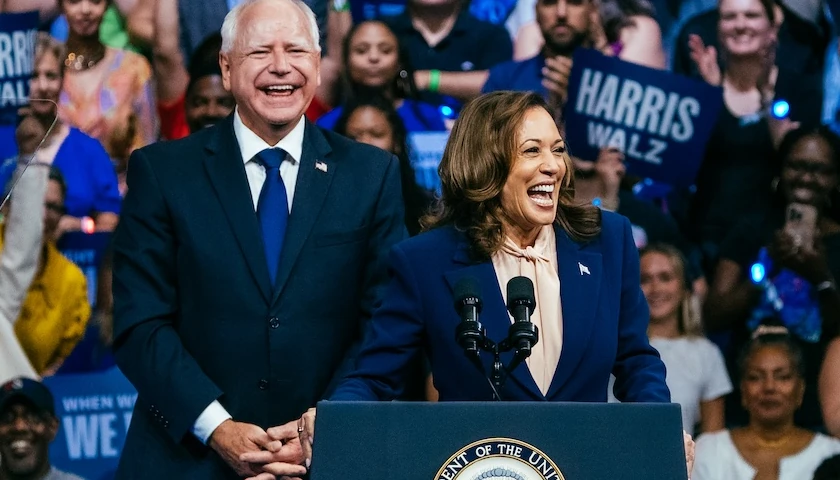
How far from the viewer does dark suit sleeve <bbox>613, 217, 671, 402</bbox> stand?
274 centimetres

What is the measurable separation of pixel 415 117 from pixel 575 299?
260cm

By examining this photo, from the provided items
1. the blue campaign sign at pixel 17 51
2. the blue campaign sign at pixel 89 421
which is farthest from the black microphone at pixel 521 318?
the blue campaign sign at pixel 89 421

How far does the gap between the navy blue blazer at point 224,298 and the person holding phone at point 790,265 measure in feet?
8.09

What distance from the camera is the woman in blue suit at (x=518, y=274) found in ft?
8.88

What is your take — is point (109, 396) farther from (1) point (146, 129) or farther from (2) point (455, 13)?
(2) point (455, 13)

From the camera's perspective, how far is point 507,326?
2.69 metres

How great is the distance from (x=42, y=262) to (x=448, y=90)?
1.67m

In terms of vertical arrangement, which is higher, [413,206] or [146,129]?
[146,129]

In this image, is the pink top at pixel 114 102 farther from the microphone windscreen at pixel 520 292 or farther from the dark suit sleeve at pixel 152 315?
the microphone windscreen at pixel 520 292

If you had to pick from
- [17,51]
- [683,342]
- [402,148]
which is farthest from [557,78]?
[17,51]

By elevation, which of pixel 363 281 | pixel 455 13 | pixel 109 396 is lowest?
pixel 109 396

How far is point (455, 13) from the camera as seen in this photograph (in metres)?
5.39

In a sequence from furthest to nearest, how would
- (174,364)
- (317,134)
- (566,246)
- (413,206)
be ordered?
(413,206) → (317,134) → (174,364) → (566,246)

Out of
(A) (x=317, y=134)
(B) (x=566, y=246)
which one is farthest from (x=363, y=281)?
(B) (x=566, y=246)
